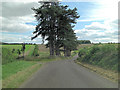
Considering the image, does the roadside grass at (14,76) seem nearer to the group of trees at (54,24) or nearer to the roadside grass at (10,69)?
the roadside grass at (10,69)

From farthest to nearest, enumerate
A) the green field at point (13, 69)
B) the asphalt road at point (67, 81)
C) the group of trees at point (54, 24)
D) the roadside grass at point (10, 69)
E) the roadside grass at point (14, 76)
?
1. the group of trees at point (54, 24)
2. the roadside grass at point (10, 69)
3. the green field at point (13, 69)
4. the roadside grass at point (14, 76)
5. the asphalt road at point (67, 81)

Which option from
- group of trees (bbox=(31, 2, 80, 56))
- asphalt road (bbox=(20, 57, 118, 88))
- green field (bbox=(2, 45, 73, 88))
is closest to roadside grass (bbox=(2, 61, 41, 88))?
green field (bbox=(2, 45, 73, 88))

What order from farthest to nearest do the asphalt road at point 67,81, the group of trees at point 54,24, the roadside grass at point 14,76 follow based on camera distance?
the group of trees at point 54,24, the roadside grass at point 14,76, the asphalt road at point 67,81

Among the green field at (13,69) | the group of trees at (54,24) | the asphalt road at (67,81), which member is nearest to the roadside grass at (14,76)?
the green field at (13,69)

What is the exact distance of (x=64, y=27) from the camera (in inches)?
1806

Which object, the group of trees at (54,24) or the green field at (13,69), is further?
the group of trees at (54,24)

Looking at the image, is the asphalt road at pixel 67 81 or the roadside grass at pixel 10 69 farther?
the roadside grass at pixel 10 69

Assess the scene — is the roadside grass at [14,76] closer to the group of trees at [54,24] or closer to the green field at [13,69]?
the green field at [13,69]

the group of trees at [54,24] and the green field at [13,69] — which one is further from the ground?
the group of trees at [54,24]

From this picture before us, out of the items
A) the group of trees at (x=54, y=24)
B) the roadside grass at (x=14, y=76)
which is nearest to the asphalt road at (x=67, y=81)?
the roadside grass at (x=14, y=76)

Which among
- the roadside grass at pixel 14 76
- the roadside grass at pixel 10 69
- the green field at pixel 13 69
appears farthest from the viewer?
the roadside grass at pixel 10 69

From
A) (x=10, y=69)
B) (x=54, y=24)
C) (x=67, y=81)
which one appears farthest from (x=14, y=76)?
(x=54, y=24)

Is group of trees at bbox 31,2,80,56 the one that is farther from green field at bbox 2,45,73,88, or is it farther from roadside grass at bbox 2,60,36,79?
roadside grass at bbox 2,60,36,79

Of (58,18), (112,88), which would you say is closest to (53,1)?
(58,18)
